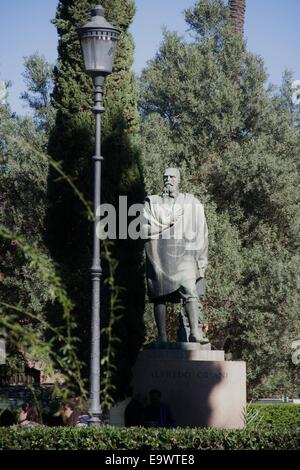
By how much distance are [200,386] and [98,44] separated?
5.45 m

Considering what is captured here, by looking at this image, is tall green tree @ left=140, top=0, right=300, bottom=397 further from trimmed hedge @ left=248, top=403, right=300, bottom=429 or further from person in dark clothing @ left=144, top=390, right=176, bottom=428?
person in dark clothing @ left=144, top=390, right=176, bottom=428

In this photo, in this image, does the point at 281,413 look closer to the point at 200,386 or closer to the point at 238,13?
the point at 200,386

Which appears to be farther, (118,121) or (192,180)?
(192,180)

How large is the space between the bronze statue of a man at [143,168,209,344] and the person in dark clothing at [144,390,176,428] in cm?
110

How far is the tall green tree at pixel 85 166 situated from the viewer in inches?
664

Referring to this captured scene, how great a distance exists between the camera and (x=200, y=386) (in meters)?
15.3

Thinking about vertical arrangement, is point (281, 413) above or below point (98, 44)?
below

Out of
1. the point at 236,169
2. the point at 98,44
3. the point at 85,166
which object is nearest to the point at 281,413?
the point at 236,169

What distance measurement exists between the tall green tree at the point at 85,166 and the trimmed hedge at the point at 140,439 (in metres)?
5.64

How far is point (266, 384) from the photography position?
2708 centimetres

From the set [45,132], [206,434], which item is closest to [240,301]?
[45,132]

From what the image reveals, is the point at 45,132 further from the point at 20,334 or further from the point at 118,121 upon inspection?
the point at 20,334

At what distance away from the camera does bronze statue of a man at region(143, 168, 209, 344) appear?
15797 millimetres
